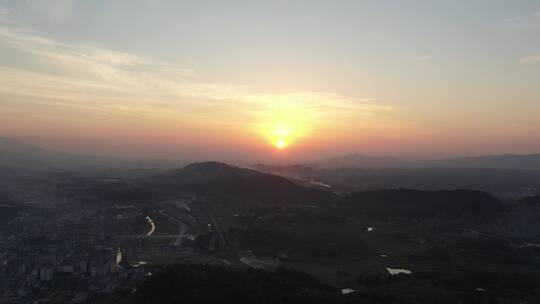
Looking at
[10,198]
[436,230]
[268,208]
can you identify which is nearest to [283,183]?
[268,208]

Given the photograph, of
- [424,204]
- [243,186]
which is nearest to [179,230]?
[243,186]

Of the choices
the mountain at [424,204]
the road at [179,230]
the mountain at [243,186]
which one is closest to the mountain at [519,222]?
the mountain at [424,204]

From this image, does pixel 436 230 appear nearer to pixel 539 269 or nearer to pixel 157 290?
pixel 539 269

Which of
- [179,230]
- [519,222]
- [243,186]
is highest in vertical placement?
[243,186]

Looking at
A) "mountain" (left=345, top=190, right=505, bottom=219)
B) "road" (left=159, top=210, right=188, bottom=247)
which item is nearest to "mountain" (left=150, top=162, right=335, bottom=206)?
"mountain" (left=345, top=190, right=505, bottom=219)

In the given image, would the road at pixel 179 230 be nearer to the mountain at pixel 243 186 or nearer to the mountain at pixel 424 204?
the mountain at pixel 243 186

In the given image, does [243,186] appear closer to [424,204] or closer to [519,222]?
[424,204]
